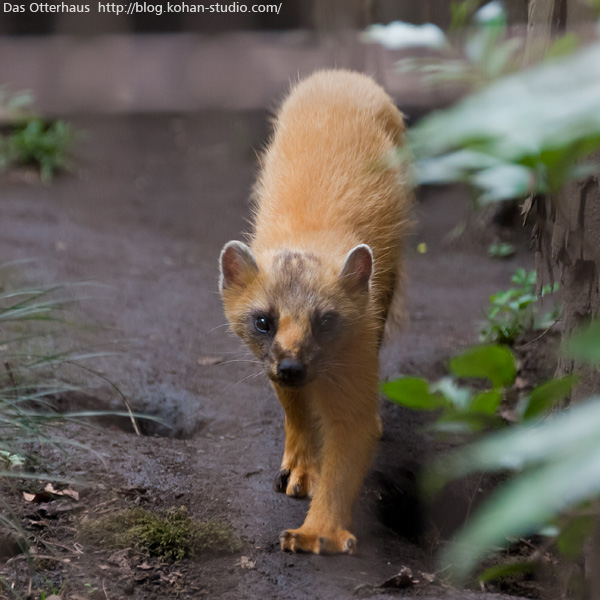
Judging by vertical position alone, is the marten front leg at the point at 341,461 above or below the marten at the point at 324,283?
below

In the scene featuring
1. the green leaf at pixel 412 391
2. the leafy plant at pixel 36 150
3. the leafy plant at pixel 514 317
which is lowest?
the leafy plant at pixel 514 317

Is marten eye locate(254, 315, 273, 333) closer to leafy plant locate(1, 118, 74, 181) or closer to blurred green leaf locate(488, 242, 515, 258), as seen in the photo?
blurred green leaf locate(488, 242, 515, 258)

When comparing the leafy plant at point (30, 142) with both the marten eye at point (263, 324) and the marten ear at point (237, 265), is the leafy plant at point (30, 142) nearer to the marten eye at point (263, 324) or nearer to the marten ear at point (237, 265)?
the marten ear at point (237, 265)

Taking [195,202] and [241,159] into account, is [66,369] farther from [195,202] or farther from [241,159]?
[241,159]

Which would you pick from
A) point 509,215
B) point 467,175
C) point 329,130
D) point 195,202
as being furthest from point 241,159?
point 467,175

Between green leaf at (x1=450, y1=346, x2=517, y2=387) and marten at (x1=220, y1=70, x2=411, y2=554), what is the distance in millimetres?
2040

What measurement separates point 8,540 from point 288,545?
4.07 feet

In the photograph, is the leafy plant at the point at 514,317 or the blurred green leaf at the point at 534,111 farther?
the leafy plant at the point at 514,317

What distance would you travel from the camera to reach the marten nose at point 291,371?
330 centimetres

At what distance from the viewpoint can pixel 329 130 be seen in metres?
4.43

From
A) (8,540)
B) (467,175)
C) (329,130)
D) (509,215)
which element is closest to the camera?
(467,175)

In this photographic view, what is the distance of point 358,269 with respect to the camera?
12.3 feet

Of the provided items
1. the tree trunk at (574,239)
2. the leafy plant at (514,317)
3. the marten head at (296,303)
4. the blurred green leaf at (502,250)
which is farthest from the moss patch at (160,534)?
the blurred green leaf at (502,250)

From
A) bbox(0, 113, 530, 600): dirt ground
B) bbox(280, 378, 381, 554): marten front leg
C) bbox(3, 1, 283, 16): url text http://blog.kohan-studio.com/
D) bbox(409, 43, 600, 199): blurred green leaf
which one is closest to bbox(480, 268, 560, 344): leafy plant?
bbox(0, 113, 530, 600): dirt ground
